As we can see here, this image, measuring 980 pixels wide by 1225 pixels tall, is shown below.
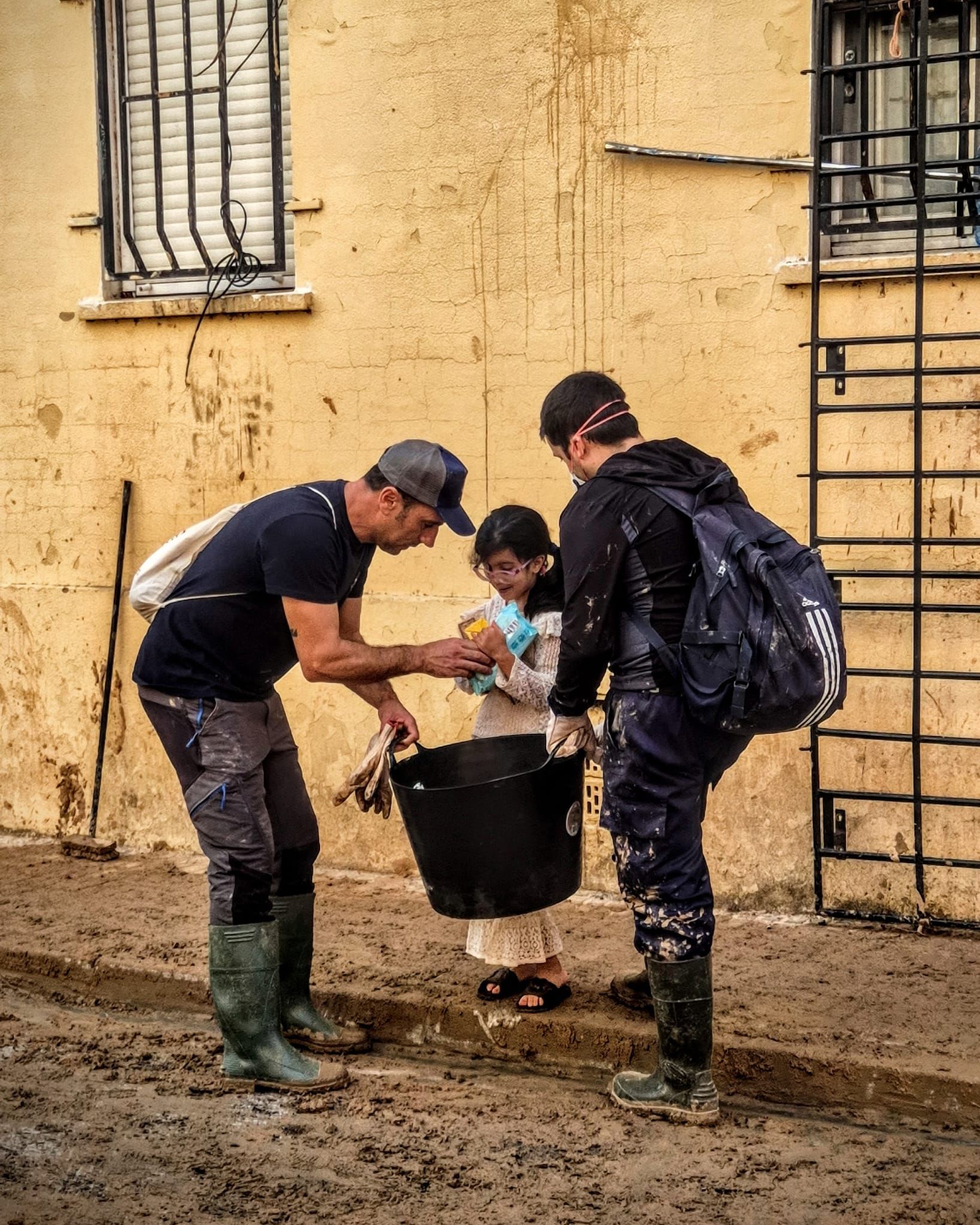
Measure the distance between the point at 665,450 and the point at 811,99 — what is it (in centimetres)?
226

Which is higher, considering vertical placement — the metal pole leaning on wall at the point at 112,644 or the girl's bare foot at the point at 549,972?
the metal pole leaning on wall at the point at 112,644

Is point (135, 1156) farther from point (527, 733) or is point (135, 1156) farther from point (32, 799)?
point (32, 799)

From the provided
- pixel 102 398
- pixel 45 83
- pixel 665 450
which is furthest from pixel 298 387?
pixel 665 450

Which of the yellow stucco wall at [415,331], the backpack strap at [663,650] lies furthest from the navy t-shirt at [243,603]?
the yellow stucco wall at [415,331]

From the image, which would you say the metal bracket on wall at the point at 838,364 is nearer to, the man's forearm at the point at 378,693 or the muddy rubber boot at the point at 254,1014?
the man's forearm at the point at 378,693

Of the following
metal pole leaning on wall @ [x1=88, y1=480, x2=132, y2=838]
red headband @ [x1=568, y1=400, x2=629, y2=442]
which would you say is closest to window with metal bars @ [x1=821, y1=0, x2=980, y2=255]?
red headband @ [x1=568, y1=400, x2=629, y2=442]

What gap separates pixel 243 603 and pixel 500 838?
1.05 meters

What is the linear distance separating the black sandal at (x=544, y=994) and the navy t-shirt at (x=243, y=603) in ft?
4.45

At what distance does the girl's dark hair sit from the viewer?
4.57m

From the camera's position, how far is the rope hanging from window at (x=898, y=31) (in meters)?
5.54

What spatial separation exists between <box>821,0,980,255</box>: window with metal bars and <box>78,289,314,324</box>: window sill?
2.35m

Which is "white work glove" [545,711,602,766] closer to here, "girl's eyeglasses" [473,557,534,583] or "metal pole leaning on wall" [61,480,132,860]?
"girl's eyeglasses" [473,557,534,583]

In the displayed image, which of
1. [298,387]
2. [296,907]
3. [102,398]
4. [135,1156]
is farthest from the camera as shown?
[102,398]

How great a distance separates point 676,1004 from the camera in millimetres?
4070
